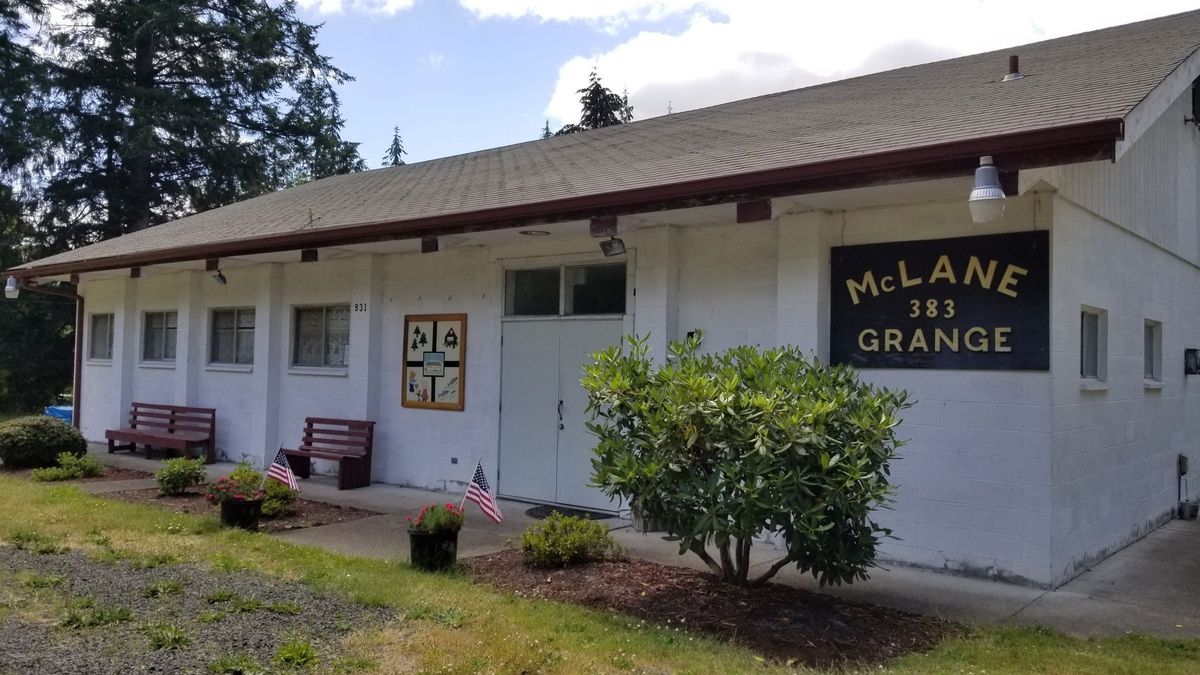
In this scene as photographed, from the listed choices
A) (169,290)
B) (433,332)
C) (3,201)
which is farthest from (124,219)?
(433,332)

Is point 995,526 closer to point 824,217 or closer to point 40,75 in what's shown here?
point 824,217

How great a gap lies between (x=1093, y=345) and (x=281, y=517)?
8.21 m

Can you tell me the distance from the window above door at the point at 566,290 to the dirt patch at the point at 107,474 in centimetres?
601

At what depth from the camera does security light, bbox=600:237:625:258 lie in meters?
9.03

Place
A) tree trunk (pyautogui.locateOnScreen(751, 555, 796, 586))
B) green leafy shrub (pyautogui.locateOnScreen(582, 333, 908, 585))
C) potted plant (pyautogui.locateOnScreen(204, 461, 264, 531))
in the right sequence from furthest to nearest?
potted plant (pyautogui.locateOnScreen(204, 461, 264, 531)) < tree trunk (pyautogui.locateOnScreen(751, 555, 796, 586)) < green leafy shrub (pyautogui.locateOnScreen(582, 333, 908, 585))

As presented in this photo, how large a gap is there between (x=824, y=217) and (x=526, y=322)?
395 cm

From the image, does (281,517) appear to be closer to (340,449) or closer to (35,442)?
(340,449)

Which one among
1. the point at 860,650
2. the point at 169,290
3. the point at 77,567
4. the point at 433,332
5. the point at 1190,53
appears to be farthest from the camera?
the point at 169,290

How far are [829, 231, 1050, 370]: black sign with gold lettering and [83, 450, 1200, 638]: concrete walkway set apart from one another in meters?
1.74

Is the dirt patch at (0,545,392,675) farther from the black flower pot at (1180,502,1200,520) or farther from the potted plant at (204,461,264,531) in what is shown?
the black flower pot at (1180,502,1200,520)

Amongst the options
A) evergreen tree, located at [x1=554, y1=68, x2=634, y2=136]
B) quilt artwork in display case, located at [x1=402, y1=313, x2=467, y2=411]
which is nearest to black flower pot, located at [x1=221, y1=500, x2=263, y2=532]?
quilt artwork in display case, located at [x1=402, y1=313, x2=467, y2=411]

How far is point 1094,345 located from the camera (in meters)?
8.15

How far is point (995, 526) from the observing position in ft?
22.7

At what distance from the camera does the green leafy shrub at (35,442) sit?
1229cm
